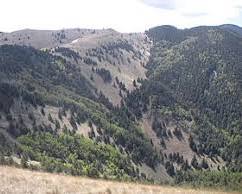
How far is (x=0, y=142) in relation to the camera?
13050 cm

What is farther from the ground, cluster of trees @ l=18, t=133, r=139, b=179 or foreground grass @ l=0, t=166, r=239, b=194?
foreground grass @ l=0, t=166, r=239, b=194

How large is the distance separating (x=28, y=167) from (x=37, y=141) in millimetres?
126577

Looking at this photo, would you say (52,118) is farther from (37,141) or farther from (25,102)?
(37,141)

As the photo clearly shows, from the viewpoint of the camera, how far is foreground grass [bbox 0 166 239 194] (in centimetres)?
3203

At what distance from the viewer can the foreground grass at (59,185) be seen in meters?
32.0

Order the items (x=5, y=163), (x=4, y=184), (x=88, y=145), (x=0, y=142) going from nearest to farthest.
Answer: (x=4, y=184) → (x=5, y=163) → (x=0, y=142) → (x=88, y=145)

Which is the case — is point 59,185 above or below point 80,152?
above

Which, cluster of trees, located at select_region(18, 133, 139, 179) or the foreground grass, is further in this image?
cluster of trees, located at select_region(18, 133, 139, 179)

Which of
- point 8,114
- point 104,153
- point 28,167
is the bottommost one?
point 104,153

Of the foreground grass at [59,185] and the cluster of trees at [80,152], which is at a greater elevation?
the foreground grass at [59,185]

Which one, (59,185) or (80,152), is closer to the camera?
(59,185)

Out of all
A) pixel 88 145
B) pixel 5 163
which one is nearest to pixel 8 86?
pixel 88 145

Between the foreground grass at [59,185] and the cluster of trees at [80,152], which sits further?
the cluster of trees at [80,152]

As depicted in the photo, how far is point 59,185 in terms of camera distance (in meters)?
33.1
